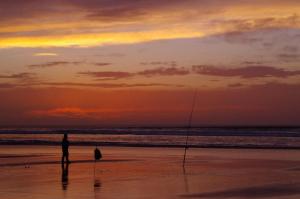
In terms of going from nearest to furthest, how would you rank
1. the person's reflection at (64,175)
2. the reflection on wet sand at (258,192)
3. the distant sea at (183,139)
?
the reflection on wet sand at (258,192) < the person's reflection at (64,175) < the distant sea at (183,139)

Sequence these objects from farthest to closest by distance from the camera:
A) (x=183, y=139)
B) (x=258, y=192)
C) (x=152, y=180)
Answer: (x=183, y=139), (x=152, y=180), (x=258, y=192)

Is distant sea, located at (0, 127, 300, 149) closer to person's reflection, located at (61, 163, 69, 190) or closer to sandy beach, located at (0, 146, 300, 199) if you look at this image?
sandy beach, located at (0, 146, 300, 199)

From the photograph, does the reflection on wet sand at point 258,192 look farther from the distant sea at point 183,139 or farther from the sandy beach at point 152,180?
the distant sea at point 183,139

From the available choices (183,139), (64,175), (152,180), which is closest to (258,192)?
(152,180)

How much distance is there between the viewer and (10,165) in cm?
2870

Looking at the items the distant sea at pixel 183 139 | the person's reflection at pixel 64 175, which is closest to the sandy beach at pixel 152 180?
the person's reflection at pixel 64 175

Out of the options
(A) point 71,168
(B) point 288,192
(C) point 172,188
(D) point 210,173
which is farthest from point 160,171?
(B) point 288,192

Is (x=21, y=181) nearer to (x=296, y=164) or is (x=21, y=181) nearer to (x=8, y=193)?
(x=8, y=193)

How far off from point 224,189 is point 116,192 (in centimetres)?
353

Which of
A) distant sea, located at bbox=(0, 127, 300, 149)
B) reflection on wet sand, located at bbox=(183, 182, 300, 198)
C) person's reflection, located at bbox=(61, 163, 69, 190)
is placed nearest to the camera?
reflection on wet sand, located at bbox=(183, 182, 300, 198)

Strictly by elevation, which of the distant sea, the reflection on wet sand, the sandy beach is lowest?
the reflection on wet sand

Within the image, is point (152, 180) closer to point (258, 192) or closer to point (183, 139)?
point (258, 192)

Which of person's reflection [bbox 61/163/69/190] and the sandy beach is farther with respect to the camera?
person's reflection [bbox 61/163/69/190]

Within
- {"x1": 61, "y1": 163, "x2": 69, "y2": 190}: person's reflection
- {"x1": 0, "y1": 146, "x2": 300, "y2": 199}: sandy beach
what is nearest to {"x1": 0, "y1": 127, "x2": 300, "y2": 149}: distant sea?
{"x1": 0, "y1": 146, "x2": 300, "y2": 199}: sandy beach
